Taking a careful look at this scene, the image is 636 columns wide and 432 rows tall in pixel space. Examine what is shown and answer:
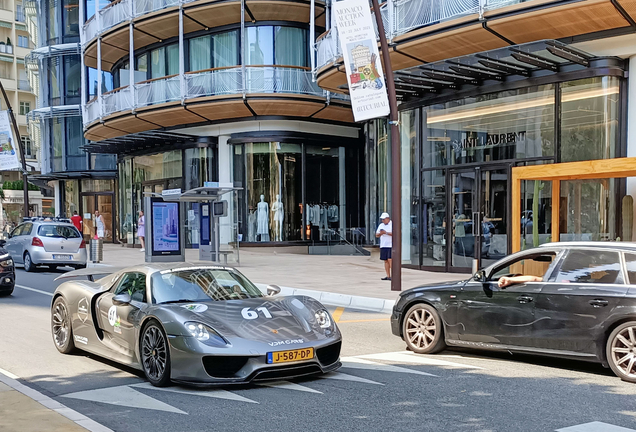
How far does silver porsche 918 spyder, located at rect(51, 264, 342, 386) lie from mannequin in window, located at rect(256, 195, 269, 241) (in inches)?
791

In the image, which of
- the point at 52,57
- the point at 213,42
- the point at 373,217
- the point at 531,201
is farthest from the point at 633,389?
the point at 52,57

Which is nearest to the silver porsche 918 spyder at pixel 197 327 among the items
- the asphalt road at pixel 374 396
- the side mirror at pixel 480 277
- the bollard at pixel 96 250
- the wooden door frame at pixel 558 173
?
the asphalt road at pixel 374 396

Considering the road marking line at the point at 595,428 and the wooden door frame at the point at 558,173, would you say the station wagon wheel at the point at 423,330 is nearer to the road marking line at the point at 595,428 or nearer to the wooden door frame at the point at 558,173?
the road marking line at the point at 595,428

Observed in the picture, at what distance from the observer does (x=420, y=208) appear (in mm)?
19516

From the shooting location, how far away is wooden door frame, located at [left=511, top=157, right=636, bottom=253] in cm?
1257

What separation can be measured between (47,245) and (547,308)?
17048mm

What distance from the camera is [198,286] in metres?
7.60

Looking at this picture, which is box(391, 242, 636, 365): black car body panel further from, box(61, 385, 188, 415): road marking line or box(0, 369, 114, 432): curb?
box(0, 369, 114, 432): curb

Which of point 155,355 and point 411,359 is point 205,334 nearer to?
point 155,355

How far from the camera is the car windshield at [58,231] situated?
827 inches

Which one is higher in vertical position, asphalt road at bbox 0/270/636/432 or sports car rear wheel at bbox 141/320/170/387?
sports car rear wheel at bbox 141/320/170/387

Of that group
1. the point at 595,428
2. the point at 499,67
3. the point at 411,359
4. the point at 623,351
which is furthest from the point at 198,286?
the point at 499,67

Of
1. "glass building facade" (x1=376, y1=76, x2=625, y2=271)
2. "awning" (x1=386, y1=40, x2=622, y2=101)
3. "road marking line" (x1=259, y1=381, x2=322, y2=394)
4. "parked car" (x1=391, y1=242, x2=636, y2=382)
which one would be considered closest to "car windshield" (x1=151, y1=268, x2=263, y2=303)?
"road marking line" (x1=259, y1=381, x2=322, y2=394)

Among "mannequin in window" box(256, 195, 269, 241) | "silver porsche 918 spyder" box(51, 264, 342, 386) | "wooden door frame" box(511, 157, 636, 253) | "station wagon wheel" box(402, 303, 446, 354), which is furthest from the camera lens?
"mannequin in window" box(256, 195, 269, 241)
